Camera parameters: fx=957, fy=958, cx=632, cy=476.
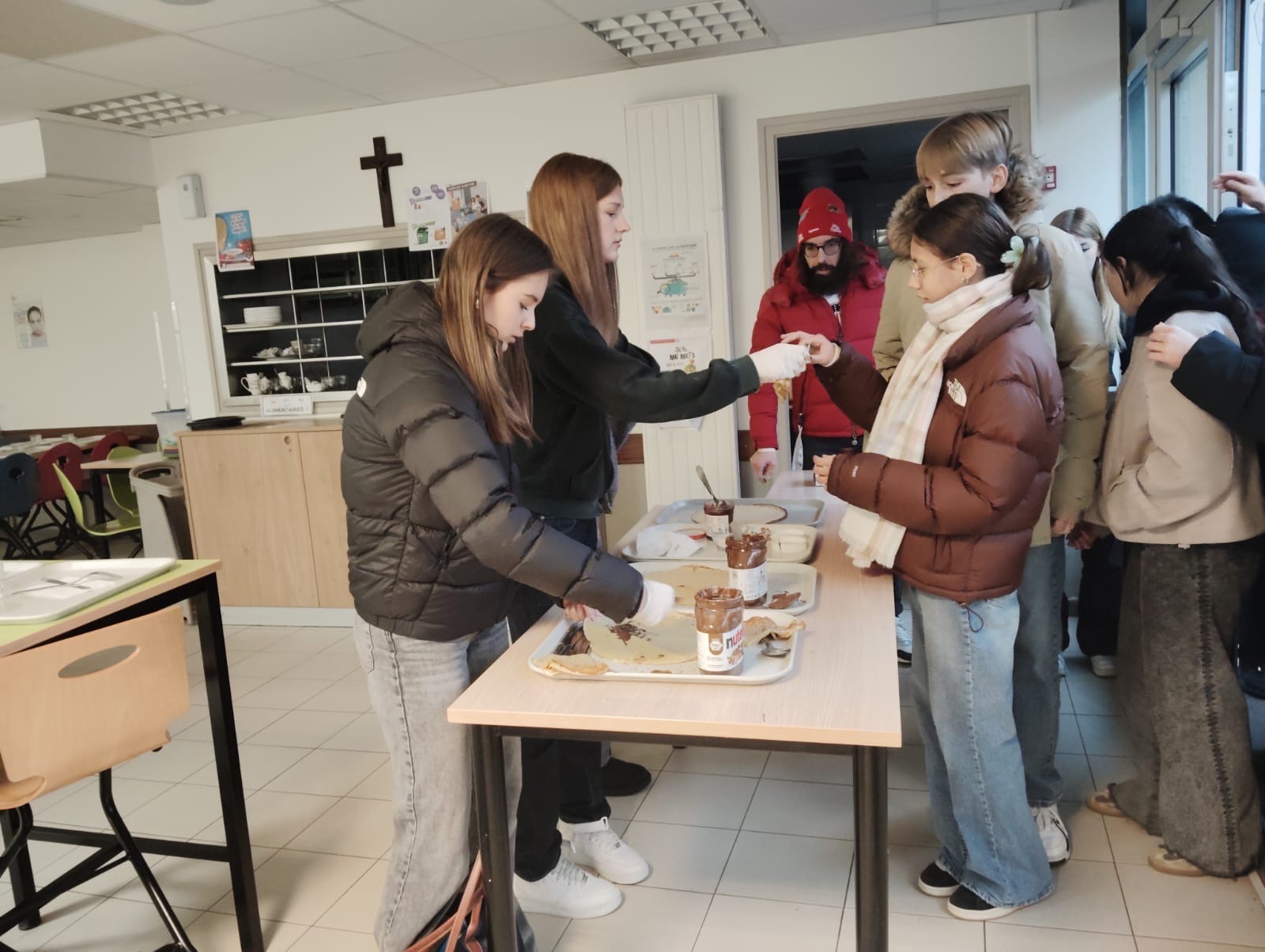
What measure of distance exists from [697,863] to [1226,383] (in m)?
1.54

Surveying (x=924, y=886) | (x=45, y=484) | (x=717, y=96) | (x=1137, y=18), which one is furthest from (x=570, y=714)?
(x=45, y=484)

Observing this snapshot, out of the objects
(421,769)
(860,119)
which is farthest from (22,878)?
(860,119)

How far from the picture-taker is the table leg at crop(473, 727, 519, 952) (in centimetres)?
141

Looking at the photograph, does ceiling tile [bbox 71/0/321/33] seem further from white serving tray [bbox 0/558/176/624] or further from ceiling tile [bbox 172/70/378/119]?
white serving tray [bbox 0/558/176/624]

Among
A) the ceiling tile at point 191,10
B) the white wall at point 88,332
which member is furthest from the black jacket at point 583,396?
the white wall at point 88,332

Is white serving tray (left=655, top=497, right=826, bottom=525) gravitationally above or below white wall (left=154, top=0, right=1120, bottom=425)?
below

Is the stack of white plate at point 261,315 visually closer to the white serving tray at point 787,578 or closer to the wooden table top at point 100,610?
the wooden table top at point 100,610

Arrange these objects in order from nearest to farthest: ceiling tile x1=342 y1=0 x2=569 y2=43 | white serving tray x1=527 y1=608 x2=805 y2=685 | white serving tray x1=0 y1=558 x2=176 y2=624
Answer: white serving tray x1=527 y1=608 x2=805 y2=685, white serving tray x1=0 y1=558 x2=176 y2=624, ceiling tile x1=342 y1=0 x2=569 y2=43

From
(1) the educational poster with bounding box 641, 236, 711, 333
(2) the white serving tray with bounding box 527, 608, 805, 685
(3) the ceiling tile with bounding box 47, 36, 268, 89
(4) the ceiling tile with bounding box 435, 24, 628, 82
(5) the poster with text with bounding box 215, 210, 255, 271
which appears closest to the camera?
(2) the white serving tray with bounding box 527, 608, 805, 685

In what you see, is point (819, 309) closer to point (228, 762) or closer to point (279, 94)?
point (228, 762)

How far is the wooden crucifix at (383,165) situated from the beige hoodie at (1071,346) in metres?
3.48

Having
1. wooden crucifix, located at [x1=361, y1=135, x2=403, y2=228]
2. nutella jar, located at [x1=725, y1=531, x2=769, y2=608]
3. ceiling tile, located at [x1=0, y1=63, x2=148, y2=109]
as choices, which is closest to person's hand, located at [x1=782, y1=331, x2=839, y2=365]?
nutella jar, located at [x1=725, y1=531, x2=769, y2=608]

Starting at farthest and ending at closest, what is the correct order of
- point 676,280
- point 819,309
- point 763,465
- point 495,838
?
point 676,280
point 819,309
point 763,465
point 495,838

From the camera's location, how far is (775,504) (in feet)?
8.04
